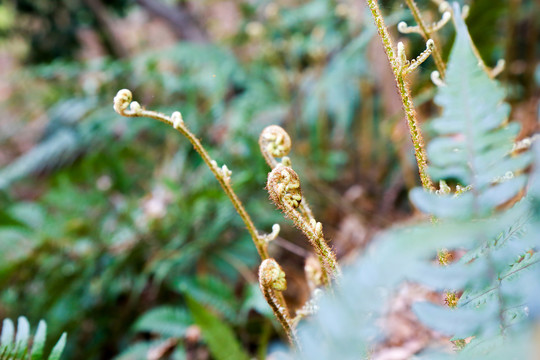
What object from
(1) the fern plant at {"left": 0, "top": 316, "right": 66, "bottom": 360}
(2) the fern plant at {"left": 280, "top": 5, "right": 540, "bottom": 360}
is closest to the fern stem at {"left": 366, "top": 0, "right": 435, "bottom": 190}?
(2) the fern plant at {"left": 280, "top": 5, "right": 540, "bottom": 360}

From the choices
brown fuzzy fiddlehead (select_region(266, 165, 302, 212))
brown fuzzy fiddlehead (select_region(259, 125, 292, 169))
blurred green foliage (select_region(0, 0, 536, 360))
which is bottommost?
brown fuzzy fiddlehead (select_region(266, 165, 302, 212))

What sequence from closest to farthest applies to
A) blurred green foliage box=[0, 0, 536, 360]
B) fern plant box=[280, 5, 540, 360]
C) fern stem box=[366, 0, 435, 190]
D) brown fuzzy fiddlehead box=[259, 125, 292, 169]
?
1. fern plant box=[280, 5, 540, 360]
2. fern stem box=[366, 0, 435, 190]
3. brown fuzzy fiddlehead box=[259, 125, 292, 169]
4. blurred green foliage box=[0, 0, 536, 360]

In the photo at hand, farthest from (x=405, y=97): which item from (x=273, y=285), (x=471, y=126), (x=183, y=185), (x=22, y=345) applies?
(x=183, y=185)

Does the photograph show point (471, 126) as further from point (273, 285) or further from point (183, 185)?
point (183, 185)

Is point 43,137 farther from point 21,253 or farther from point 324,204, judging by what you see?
point 324,204

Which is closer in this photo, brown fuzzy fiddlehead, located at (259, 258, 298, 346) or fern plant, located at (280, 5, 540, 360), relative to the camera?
fern plant, located at (280, 5, 540, 360)

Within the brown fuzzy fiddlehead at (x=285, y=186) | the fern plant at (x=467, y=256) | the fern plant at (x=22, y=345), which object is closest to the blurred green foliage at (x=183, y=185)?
the fern plant at (x=22, y=345)

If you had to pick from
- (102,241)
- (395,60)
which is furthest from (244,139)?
(395,60)

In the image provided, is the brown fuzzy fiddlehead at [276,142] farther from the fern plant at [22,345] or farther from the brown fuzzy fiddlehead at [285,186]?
the fern plant at [22,345]

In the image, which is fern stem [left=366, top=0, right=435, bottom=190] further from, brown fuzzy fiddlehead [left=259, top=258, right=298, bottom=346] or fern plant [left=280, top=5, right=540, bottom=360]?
brown fuzzy fiddlehead [left=259, top=258, right=298, bottom=346]
